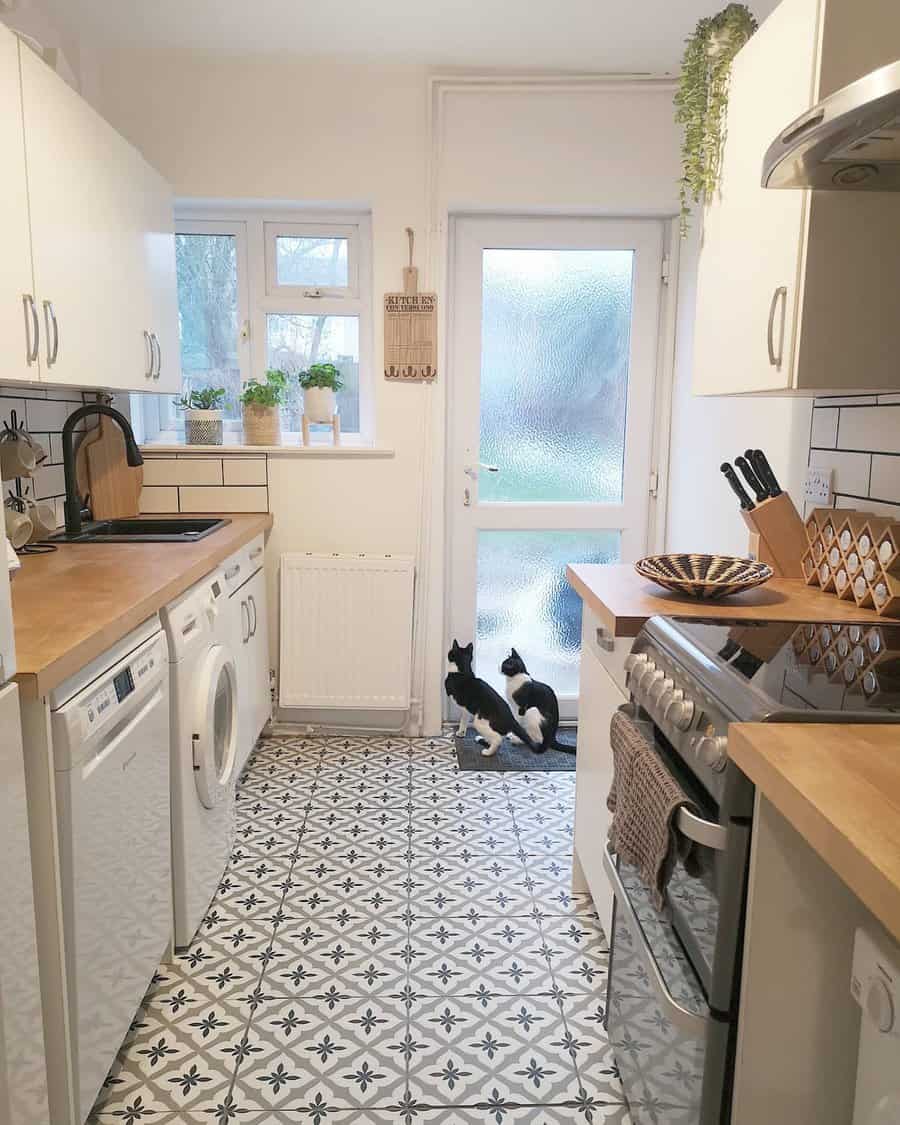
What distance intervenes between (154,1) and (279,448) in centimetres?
143

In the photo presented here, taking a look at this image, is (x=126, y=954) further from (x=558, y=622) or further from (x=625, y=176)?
(x=625, y=176)

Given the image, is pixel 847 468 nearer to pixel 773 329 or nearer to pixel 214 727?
pixel 773 329

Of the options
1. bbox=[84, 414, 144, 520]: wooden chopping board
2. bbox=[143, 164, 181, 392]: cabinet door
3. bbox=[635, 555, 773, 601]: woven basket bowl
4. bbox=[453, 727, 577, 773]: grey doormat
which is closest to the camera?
bbox=[635, 555, 773, 601]: woven basket bowl

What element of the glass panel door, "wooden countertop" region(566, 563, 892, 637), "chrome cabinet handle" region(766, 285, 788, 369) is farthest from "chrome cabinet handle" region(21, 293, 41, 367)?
the glass panel door

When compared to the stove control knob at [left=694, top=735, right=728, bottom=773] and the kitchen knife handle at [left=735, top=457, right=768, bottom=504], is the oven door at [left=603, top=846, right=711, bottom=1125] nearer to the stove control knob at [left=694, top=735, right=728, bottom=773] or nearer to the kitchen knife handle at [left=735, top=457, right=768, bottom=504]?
the stove control knob at [left=694, top=735, right=728, bottom=773]

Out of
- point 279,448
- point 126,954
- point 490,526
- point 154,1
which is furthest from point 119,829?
point 154,1

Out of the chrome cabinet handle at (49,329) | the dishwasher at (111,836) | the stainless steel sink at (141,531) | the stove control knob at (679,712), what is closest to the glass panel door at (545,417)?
the stainless steel sink at (141,531)

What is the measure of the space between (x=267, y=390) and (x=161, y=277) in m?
0.60

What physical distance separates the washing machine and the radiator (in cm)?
92

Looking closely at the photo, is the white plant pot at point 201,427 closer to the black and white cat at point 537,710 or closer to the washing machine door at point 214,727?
the washing machine door at point 214,727

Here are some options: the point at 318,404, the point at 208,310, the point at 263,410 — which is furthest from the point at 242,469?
the point at 208,310

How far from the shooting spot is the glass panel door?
319 cm

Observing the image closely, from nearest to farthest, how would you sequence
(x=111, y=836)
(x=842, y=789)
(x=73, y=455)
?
1. (x=842, y=789)
2. (x=111, y=836)
3. (x=73, y=455)

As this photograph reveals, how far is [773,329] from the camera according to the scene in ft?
5.17
